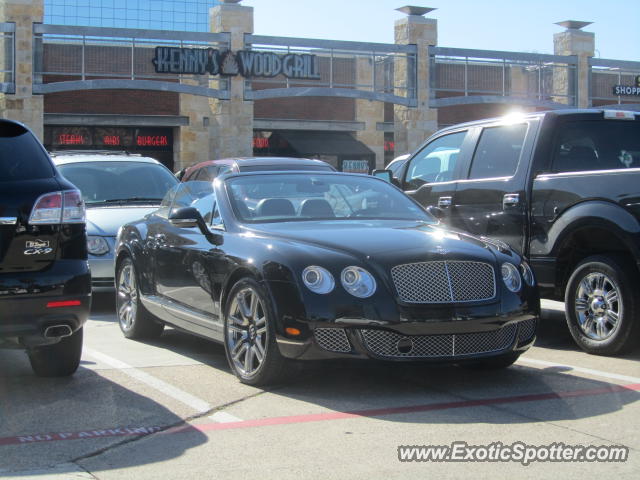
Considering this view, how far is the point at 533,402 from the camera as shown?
5781 millimetres

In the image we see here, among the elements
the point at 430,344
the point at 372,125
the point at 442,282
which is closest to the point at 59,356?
the point at 430,344

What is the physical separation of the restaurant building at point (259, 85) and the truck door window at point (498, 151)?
22.0 metres

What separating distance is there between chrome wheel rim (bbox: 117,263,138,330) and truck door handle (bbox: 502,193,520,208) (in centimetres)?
334

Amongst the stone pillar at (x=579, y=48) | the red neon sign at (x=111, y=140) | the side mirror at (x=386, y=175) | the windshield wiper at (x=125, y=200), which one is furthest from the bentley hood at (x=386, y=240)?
the stone pillar at (x=579, y=48)

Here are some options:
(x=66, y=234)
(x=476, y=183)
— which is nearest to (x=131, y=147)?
(x=476, y=183)

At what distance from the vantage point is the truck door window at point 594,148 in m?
8.24

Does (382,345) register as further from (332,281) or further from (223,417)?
(223,417)

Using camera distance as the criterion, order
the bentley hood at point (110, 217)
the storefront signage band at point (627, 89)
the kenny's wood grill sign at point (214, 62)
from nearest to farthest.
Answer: the bentley hood at point (110, 217) < the kenny's wood grill sign at point (214, 62) < the storefront signage band at point (627, 89)

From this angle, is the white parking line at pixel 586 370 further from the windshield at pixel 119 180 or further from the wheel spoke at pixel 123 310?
the windshield at pixel 119 180

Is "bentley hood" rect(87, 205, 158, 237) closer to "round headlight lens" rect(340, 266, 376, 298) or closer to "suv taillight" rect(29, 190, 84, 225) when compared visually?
"suv taillight" rect(29, 190, 84, 225)

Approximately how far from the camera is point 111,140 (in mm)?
34219

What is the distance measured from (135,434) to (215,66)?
27.9 metres

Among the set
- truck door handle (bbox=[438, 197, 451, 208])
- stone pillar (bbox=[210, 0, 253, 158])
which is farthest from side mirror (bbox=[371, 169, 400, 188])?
stone pillar (bbox=[210, 0, 253, 158])

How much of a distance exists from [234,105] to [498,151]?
2446 centimetres
